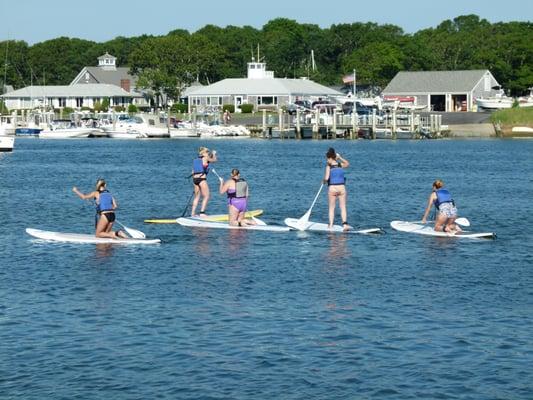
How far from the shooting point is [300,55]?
7111 inches

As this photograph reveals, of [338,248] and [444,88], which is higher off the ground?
[444,88]

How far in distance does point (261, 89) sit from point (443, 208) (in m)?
118

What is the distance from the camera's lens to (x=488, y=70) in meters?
154

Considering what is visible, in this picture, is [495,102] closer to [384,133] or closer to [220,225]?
[384,133]

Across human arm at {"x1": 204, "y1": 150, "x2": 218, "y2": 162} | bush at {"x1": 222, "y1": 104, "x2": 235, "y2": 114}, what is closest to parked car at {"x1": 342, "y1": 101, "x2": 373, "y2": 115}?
bush at {"x1": 222, "y1": 104, "x2": 235, "y2": 114}

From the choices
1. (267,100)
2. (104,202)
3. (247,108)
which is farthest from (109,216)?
(267,100)

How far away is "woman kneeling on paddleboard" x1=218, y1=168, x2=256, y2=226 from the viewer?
113 ft

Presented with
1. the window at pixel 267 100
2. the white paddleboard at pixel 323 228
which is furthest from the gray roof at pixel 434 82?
the white paddleboard at pixel 323 228

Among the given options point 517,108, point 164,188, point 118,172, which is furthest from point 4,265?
point 517,108

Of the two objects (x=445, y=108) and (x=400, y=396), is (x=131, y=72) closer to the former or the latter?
(x=445, y=108)

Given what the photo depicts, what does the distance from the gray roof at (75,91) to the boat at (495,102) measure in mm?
51424

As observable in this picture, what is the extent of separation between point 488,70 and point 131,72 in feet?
157

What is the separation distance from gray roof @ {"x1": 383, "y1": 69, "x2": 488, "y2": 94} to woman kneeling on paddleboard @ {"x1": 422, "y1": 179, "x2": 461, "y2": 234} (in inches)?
4527

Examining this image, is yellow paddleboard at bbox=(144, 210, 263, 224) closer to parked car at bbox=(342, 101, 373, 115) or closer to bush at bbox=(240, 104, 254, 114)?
parked car at bbox=(342, 101, 373, 115)
